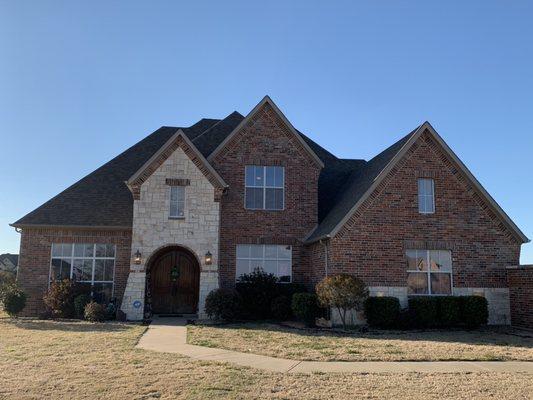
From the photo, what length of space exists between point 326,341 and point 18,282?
1314cm

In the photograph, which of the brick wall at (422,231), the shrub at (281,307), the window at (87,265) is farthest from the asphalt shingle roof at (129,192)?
the shrub at (281,307)

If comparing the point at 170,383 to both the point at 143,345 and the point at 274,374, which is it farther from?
the point at 143,345

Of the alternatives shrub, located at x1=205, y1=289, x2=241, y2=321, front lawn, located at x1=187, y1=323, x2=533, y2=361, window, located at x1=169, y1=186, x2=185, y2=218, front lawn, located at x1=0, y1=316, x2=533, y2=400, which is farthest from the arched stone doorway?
A: front lawn, located at x1=0, y1=316, x2=533, y2=400

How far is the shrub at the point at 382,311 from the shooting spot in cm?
1698

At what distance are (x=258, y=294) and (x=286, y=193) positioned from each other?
4.55 metres

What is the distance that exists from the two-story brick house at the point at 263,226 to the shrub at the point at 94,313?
3.30 feet

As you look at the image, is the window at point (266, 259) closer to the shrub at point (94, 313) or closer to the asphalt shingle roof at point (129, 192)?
the asphalt shingle roof at point (129, 192)

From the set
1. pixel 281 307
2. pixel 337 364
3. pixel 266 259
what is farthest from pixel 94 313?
pixel 337 364

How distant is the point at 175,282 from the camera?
69.6 feet

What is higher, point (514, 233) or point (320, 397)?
point (514, 233)

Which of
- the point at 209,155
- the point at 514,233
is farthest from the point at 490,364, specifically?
the point at 209,155

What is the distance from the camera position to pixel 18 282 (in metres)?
20.3

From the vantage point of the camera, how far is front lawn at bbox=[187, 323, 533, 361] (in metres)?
11.1

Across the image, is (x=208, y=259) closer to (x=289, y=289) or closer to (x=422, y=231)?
(x=289, y=289)
